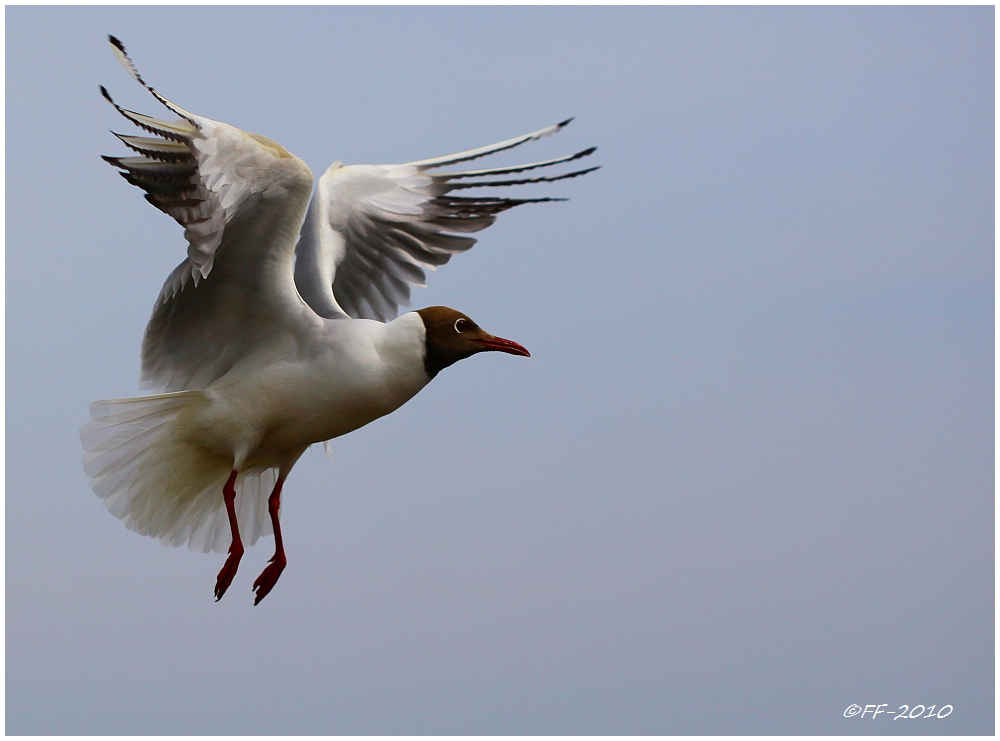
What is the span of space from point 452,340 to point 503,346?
0.79ft

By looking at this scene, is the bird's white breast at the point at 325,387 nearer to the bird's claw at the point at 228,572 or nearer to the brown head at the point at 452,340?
the brown head at the point at 452,340

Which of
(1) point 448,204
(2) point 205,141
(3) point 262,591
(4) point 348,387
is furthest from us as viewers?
(1) point 448,204

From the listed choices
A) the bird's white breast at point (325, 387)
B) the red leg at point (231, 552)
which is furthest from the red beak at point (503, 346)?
the red leg at point (231, 552)

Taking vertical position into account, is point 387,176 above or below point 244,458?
above

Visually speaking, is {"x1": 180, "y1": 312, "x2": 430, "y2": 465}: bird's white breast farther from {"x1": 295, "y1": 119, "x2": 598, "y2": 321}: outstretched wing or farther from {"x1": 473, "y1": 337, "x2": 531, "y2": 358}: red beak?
{"x1": 295, "y1": 119, "x2": 598, "y2": 321}: outstretched wing

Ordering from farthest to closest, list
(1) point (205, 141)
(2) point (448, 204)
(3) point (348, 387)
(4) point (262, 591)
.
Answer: (2) point (448, 204) → (4) point (262, 591) → (3) point (348, 387) → (1) point (205, 141)

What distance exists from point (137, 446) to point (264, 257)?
3.94ft

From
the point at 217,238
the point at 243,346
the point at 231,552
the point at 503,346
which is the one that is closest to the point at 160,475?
the point at 231,552

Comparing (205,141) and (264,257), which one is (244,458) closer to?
(264,257)

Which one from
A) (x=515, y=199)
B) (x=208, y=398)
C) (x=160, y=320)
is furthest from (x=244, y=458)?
(x=515, y=199)

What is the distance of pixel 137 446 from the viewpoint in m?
7.52

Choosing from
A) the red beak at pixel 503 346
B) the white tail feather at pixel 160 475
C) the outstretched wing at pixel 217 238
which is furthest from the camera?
the white tail feather at pixel 160 475

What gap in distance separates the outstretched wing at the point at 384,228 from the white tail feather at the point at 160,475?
100cm

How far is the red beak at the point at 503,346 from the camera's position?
283 inches
